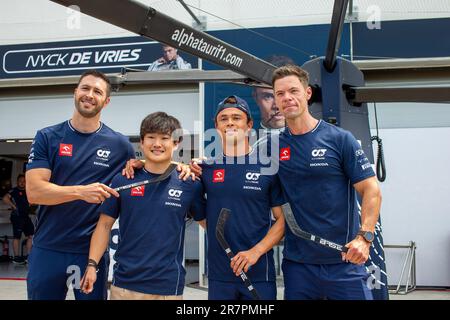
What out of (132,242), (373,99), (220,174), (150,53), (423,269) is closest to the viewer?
(132,242)

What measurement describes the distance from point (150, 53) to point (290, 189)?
17.5ft

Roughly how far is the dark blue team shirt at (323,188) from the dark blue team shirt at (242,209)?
11 cm

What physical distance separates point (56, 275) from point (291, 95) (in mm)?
1570

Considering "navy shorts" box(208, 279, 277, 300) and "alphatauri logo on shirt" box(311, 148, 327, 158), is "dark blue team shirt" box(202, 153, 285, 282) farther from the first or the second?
"alphatauri logo on shirt" box(311, 148, 327, 158)

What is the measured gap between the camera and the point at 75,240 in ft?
8.89

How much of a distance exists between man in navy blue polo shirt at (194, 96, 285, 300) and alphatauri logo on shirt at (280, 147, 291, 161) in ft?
0.38

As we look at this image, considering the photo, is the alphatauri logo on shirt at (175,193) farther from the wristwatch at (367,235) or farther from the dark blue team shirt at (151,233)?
the wristwatch at (367,235)

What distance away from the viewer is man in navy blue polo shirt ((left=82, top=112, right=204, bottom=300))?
2.43m

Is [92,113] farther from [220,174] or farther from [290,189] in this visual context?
[290,189]

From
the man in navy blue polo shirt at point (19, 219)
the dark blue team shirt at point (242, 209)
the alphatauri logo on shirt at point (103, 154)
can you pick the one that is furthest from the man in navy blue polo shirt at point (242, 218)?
the man in navy blue polo shirt at point (19, 219)

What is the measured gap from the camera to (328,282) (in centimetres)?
244

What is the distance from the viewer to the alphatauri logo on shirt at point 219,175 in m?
2.64

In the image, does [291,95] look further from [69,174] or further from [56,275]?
[56,275]

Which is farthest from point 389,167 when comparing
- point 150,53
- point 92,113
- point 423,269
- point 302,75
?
point 92,113
